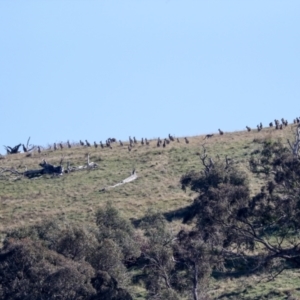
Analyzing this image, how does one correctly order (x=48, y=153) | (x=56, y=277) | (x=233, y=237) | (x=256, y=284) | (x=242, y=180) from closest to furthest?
(x=56, y=277) < (x=233, y=237) < (x=256, y=284) < (x=242, y=180) < (x=48, y=153)

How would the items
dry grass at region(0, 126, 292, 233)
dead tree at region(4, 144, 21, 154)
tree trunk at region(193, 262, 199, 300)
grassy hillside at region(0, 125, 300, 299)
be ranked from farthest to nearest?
1. dead tree at region(4, 144, 21, 154)
2. dry grass at region(0, 126, 292, 233)
3. grassy hillside at region(0, 125, 300, 299)
4. tree trunk at region(193, 262, 199, 300)

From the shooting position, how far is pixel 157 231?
153 ft

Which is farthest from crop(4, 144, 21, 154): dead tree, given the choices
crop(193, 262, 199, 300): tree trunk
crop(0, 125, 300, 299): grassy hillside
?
crop(193, 262, 199, 300): tree trunk

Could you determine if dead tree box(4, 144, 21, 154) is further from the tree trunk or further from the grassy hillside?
the tree trunk

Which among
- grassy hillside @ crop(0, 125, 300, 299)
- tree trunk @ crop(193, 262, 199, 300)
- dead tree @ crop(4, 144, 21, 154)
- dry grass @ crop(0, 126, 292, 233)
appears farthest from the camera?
dead tree @ crop(4, 144, 21, 154)

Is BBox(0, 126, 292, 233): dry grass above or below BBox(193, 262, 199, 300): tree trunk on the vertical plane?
above

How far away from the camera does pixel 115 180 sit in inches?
2835

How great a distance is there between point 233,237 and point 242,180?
36.1 feet

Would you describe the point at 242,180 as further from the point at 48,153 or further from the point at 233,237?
the point at 48,153

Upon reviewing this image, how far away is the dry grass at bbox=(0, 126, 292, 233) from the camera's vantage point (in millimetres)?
63250

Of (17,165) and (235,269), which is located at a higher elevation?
(17,165)

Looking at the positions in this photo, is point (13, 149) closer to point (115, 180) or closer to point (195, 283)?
point (115, 180)

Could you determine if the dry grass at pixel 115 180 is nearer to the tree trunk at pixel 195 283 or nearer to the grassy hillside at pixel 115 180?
the grassy hillside at pixel 115 180

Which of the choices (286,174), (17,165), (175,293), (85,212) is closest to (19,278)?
(175,293)
